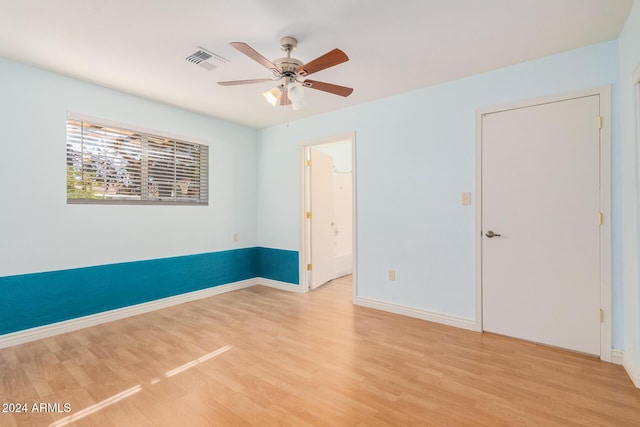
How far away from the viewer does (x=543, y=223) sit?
2.62 meters

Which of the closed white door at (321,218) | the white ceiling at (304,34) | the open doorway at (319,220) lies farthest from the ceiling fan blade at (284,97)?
the closed white door at (321,218)

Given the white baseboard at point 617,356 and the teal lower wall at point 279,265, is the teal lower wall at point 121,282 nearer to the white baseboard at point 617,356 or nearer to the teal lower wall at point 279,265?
the teal lower wall at point 279,265

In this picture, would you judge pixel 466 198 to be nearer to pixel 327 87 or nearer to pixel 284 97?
pixel 327 87

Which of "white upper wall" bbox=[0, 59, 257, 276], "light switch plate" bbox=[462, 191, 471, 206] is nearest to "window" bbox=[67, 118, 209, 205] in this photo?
"white upper wall" bbox=[0, 59, 257, 276]

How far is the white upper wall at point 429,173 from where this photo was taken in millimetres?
2590

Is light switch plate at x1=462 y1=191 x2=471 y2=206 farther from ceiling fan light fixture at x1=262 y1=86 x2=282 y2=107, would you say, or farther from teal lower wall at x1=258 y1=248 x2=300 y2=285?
teal lower wall at x1=258 y1=248 x2=300 y2=285

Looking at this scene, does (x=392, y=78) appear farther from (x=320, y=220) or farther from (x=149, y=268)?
(x=149, y=268)

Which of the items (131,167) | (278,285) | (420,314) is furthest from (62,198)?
(420,314)

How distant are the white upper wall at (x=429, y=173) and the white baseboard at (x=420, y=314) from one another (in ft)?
0.17

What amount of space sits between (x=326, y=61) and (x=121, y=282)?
321 centimetres

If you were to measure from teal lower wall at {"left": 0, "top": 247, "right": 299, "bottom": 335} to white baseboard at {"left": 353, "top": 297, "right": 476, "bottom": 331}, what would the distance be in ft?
3.95

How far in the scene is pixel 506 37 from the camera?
A: 2.29 meters

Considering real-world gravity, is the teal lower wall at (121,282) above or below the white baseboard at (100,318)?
above

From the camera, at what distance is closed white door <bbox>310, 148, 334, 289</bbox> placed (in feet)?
14.8
